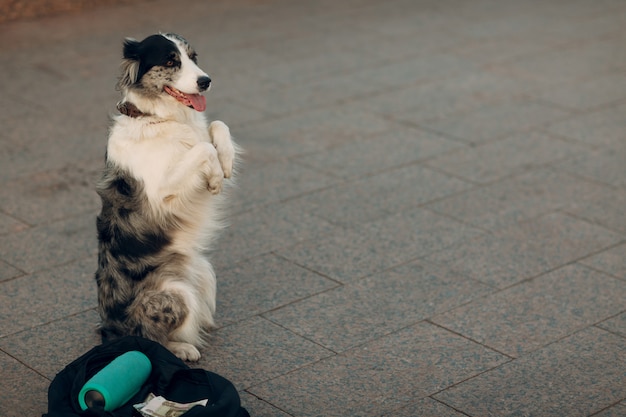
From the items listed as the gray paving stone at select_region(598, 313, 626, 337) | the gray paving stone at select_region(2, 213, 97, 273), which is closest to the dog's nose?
the gray paving stone at select_region(2, 213, 97, 273)

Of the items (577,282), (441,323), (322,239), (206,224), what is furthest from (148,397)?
(577,282)

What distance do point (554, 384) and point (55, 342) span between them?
9.04 ft

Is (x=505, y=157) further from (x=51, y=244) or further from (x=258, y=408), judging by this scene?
(x=258, y=408)

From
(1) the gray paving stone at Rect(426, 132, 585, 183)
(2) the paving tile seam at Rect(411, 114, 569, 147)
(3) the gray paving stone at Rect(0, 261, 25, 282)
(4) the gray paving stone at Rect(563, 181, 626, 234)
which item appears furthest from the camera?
(2) the paving tile seam at Rect(411, 114, 569, 147)

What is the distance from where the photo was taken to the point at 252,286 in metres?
5.95

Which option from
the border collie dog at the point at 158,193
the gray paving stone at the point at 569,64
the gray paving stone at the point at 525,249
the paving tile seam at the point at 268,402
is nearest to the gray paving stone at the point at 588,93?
the gray paving stone at the point at 569,64

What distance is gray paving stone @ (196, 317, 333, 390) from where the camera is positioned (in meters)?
4.99

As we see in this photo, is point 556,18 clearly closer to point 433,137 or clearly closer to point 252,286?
point 433,137

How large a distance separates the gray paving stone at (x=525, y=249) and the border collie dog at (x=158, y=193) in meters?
1.93

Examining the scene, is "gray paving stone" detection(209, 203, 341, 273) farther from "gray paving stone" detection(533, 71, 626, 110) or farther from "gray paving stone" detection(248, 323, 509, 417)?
"gray paving stone" detection(533, 71, 626, 110)

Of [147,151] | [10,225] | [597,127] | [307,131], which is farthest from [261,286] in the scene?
[597,127]

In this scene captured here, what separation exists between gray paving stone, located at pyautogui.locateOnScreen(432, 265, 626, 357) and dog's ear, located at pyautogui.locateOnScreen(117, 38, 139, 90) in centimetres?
224

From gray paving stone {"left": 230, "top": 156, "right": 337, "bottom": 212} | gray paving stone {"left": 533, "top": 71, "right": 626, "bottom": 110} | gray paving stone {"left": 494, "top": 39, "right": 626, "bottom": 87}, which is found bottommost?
gray paving stone {"left": 230, "top": 156, "right": 337, "bottom": 212}

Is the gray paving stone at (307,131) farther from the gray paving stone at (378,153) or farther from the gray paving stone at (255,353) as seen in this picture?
the gray paving stone at (255,353)
